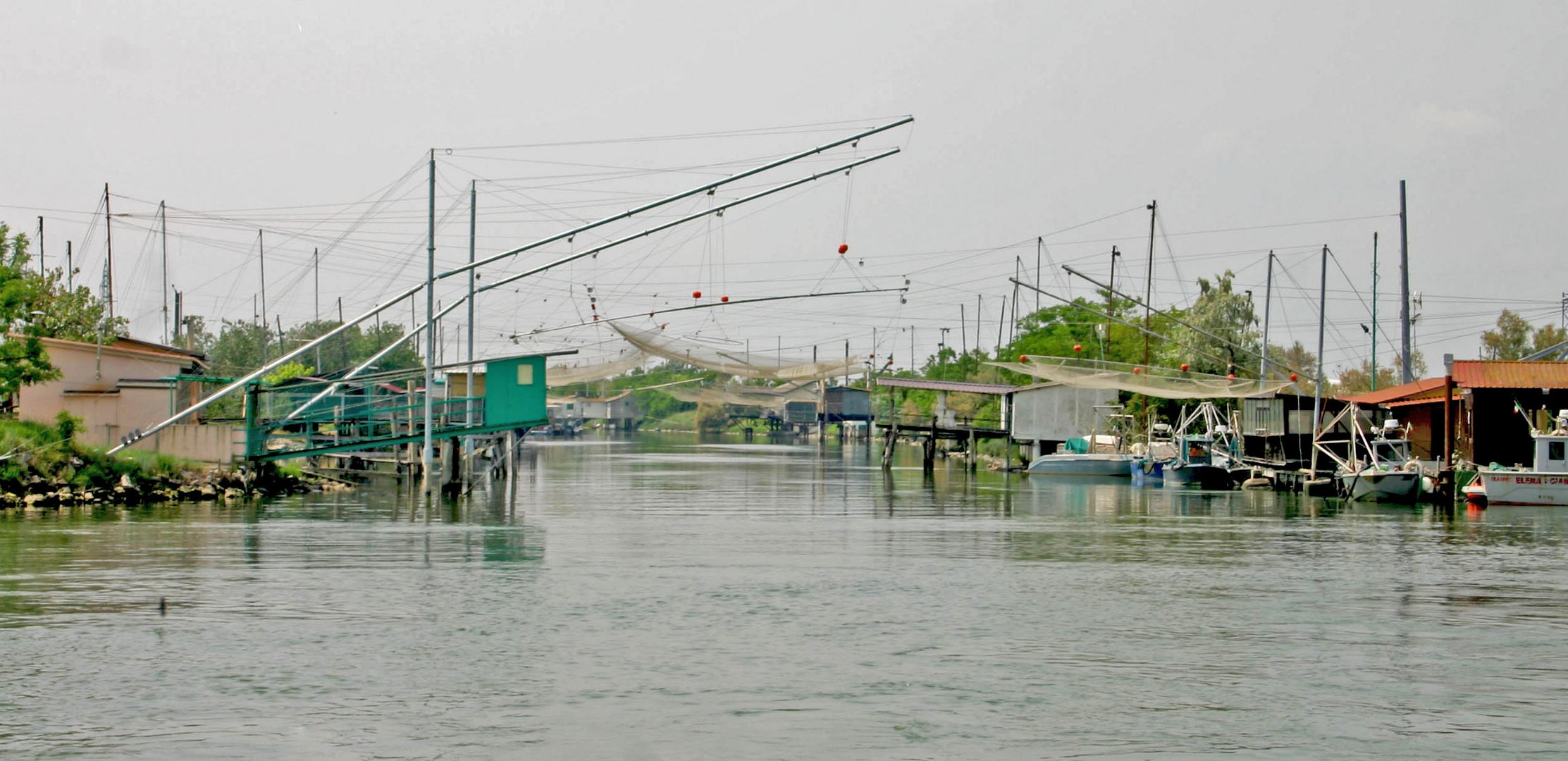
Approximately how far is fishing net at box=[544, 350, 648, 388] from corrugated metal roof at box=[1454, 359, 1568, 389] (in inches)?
1595

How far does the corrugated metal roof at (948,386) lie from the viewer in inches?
2756

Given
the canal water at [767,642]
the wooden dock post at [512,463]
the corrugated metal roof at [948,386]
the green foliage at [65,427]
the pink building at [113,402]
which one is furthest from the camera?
the corrugated metal roof at [948,386]

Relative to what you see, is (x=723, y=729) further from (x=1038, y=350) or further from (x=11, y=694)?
(x=1038, y=350)

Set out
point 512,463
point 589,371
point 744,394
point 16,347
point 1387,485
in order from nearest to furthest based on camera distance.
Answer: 1. point 16,347
2. point 1387,485
3. point 512,463
4. point 589,371
5. point 744,394

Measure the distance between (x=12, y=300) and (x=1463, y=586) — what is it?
33.0 metres

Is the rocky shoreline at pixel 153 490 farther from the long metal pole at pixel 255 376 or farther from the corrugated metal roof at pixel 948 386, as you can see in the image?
the corrugated metal roof at pixel 948 386

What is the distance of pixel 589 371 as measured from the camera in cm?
8000

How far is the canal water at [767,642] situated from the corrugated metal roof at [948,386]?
3887cm

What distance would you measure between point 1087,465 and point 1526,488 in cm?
2263

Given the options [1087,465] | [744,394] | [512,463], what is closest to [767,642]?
[512,463]

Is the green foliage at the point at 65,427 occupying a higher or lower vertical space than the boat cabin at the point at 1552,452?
higher

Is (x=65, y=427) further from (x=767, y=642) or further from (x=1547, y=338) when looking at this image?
(x=1547, y=338)

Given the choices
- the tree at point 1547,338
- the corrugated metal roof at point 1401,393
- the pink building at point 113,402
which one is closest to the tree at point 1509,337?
the tree at point 1547,338

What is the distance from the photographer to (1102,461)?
60.9 metres
